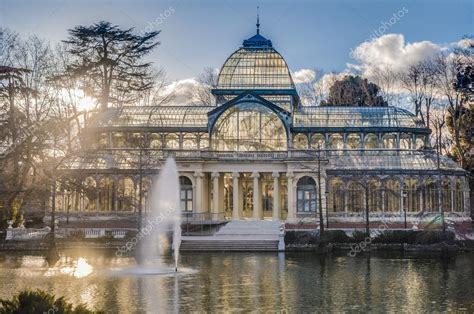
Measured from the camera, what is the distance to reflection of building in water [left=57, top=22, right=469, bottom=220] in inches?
2324

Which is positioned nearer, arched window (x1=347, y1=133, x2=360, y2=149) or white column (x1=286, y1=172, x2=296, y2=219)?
white column (x1=286, y1=172, x2=296, y2=219)

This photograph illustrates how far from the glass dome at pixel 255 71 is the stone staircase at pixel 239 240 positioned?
16.6 meters

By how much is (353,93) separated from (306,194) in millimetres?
30169

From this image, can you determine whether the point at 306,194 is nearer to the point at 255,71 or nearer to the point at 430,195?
the point at 430,195

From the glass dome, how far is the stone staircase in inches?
655

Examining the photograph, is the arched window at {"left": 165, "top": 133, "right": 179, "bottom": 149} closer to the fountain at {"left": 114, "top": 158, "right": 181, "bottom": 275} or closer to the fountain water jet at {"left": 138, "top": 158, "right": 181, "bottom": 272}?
the fountain water jet at {"left": 138, "top": 158, "right": 181, "bottom": 272}

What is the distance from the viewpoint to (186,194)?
61.5 m

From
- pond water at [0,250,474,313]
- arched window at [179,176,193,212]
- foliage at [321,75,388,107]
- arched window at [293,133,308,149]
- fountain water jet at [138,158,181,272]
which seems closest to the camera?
pond water at [0,250,474,313]

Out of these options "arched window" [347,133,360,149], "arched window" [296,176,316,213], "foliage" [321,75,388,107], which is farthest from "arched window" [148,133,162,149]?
"foliage" [321,75,388,107]

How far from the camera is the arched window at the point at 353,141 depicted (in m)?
63.6

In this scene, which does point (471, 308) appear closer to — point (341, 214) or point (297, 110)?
point (341, 214)

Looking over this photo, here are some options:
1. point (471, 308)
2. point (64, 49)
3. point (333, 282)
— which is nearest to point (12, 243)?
point (64, 49)

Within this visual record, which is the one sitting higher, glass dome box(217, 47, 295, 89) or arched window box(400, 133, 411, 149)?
glass dome box(217, 47, 295, 89)

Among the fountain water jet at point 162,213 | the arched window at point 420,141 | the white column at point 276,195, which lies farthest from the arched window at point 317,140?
the fountain water jet at point 162,213
